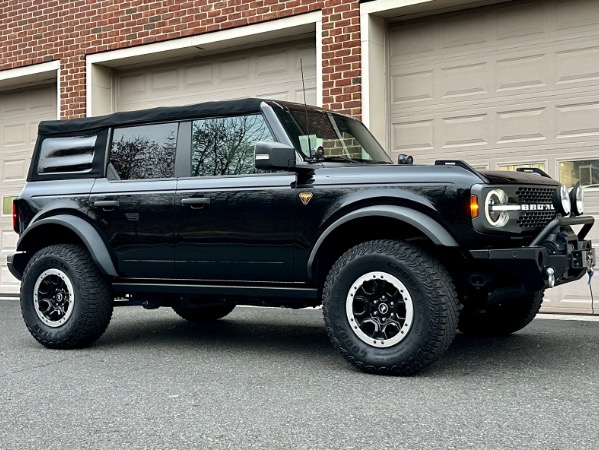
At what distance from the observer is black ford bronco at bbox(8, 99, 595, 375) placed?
4.55 m

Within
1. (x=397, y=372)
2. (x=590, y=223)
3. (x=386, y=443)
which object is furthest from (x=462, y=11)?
(x=386, y=443)

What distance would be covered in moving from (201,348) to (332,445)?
273 centimetres

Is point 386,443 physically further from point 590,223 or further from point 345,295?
point 590,223

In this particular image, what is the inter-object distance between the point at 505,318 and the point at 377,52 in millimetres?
4386

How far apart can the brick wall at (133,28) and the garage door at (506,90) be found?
0.59 meters

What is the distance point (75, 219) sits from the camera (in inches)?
232

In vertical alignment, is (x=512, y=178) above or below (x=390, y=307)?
above

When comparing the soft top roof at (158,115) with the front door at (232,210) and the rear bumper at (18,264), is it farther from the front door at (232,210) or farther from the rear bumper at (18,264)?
the rear bumper at (18,264)

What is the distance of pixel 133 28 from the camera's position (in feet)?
36.4

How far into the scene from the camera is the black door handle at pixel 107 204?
5739 mm

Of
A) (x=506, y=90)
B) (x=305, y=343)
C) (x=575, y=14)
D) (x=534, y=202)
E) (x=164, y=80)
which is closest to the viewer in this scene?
(x=534, y=202)

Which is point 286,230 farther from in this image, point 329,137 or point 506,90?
point 506,90

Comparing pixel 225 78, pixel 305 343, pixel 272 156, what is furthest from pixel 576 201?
pixel 225 78

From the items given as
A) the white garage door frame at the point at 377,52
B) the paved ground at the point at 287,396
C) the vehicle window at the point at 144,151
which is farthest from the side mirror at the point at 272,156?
the white garage door frame at the point at 377,52
